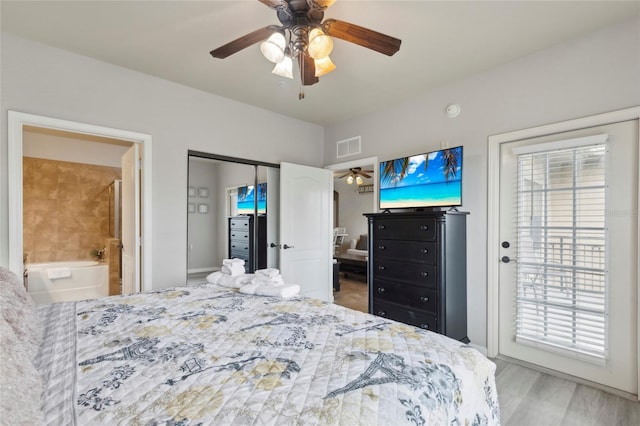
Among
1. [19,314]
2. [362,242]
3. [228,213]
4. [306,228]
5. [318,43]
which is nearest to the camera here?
[19,314]

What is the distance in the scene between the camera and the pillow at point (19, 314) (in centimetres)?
104

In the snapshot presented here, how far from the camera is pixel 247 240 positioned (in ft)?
12.5

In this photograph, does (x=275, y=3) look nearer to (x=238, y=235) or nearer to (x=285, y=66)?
(x=285, y=66)

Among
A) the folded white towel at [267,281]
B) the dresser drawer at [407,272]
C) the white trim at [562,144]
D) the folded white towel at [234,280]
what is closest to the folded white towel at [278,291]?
the folded white towel at [267,281]

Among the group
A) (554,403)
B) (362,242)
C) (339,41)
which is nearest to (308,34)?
(339,41)

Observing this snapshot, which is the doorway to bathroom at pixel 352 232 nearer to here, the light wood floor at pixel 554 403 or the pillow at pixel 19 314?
the light wood floor at pixel 554 403

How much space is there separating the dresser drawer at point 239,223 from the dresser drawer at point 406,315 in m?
1.80

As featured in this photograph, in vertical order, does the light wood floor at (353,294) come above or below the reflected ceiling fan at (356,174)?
below

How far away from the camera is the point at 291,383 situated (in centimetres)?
88

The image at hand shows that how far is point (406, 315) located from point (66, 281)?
14.2 ft

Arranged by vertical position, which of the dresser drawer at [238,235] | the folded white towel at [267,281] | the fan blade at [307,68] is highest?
the fan blade at [307,68]

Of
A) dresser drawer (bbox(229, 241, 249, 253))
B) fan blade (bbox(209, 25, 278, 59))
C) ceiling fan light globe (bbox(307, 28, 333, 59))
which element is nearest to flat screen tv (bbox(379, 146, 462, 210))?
ceiling fan light globe (bbox(307, 28, 333, 59))

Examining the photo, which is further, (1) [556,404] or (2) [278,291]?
(1) [556,404]

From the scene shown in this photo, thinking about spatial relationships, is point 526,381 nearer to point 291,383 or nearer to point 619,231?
point 619,231
